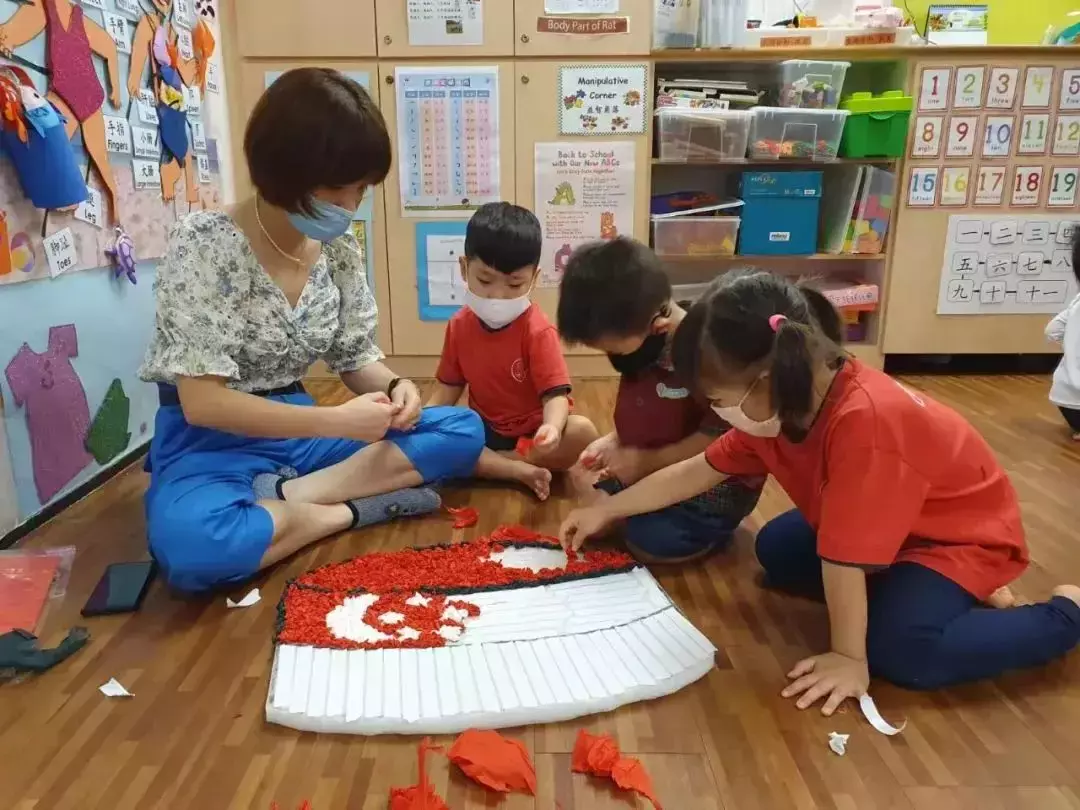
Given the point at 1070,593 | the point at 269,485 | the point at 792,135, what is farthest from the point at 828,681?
the point at 792,135

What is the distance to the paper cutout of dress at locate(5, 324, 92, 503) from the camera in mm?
1340

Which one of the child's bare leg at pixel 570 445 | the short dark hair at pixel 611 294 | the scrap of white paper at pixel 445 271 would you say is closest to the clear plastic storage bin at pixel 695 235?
the scrap of white paper at pixel 445 271

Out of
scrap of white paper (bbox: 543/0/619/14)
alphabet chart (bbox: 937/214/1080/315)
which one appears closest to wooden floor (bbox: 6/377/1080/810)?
alphabet chart (bbox: 937/214/1080/315)

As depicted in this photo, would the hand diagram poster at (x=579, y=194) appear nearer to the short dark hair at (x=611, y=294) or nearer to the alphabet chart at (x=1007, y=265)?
the alphabet chart at (x=1007, y=265)

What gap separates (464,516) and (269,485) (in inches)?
13.2

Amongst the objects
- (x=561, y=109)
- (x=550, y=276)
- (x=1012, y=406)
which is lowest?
(x=1012, y=406)

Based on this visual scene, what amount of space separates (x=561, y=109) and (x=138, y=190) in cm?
119

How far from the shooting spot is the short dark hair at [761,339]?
0.83 metres

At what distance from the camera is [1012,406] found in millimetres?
2180

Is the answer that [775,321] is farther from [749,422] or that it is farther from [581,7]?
[581,7]

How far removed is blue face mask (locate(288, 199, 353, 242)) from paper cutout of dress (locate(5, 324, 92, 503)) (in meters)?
0.58

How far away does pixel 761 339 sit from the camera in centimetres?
84

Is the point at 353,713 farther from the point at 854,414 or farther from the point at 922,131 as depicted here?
the point at 922,131

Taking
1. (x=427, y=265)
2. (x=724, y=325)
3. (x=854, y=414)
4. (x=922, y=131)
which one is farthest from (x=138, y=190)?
(x=922, y=131)
